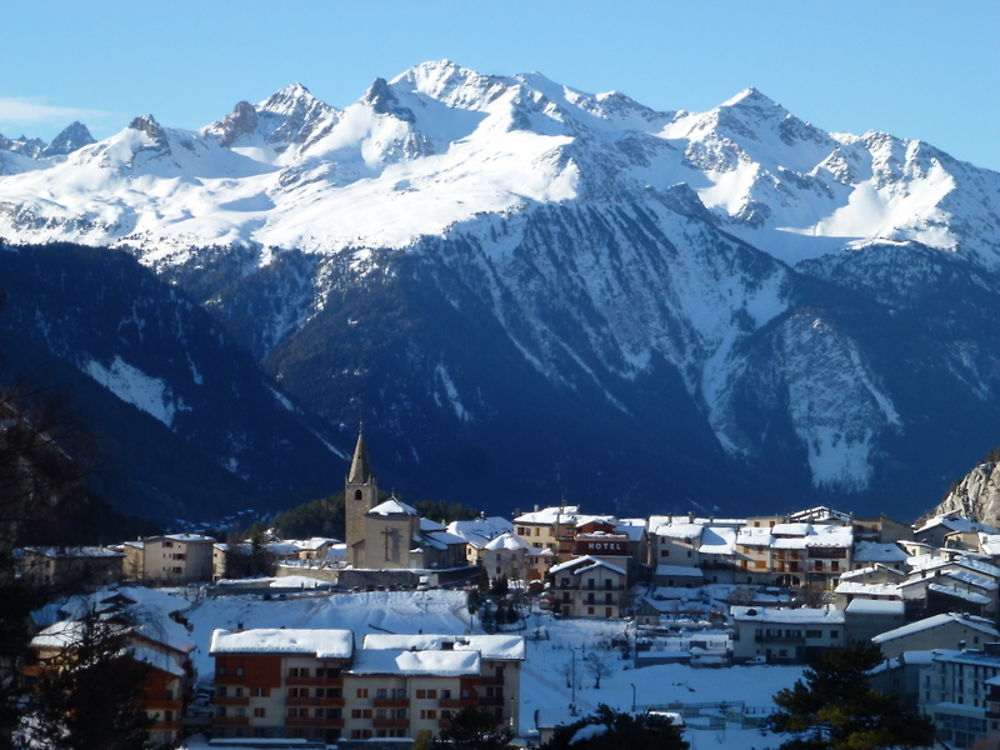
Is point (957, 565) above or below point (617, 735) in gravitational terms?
above

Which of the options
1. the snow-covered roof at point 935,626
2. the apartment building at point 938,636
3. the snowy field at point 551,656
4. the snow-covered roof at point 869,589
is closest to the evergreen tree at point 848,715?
the snowy field at point 551,656

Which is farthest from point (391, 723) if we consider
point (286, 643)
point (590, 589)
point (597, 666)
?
point (590, 589)

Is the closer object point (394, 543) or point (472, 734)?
point (472, 734)

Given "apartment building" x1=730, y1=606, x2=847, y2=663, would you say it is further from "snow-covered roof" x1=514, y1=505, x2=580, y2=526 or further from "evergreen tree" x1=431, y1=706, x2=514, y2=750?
"snow-covered roof" x1=514, y1=505, x2=580, y2=526

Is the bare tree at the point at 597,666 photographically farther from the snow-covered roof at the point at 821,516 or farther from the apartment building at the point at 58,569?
the apartment building at the point at 58,569

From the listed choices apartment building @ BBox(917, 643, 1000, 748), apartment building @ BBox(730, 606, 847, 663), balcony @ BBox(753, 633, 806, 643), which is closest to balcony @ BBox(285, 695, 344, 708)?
apartment building @ BBox(917, 643, 1000, 748)

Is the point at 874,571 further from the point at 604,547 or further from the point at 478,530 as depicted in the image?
the point at 478,530

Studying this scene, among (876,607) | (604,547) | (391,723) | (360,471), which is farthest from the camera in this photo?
(360,471)
